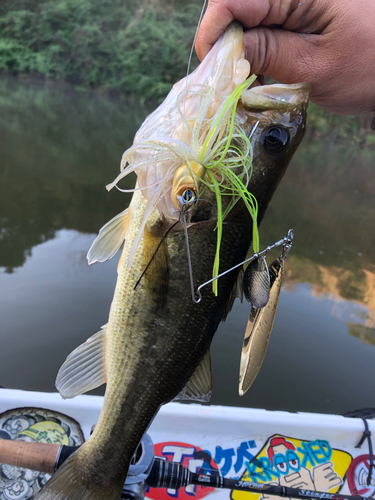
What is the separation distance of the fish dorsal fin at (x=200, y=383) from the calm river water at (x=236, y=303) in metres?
2.31

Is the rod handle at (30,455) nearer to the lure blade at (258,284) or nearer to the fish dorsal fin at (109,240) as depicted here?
the fish dorsal fin at (109,240)

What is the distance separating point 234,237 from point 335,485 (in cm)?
223

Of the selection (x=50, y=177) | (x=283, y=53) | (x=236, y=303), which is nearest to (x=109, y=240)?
(x=283, y=53)

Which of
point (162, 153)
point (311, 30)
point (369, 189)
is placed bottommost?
point (162, 153)

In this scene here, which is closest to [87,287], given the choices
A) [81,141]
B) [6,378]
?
[6,378]

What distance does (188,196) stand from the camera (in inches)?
41.8

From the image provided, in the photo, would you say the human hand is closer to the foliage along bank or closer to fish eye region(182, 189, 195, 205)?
fish eye region(182, 189, 195, 205)

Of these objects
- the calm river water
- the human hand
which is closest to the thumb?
the human hand

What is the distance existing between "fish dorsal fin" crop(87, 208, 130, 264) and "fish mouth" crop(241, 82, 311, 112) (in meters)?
0.61

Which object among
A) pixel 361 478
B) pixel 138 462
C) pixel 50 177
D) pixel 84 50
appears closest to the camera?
pixel 138 462

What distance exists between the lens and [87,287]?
4637 millimetres

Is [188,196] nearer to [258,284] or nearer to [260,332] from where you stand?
[258,284]

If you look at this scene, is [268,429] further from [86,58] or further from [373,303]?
[86,58]

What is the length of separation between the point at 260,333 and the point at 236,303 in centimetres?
349
